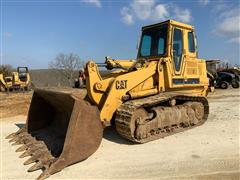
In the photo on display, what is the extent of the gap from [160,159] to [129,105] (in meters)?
1.40

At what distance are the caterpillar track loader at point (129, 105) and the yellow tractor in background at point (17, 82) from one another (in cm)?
1750

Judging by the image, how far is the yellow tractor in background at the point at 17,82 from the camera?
23781 millimetres

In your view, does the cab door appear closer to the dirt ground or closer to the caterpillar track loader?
the caterpillar track loader

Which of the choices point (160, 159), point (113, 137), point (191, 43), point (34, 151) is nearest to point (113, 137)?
point (113, 137)

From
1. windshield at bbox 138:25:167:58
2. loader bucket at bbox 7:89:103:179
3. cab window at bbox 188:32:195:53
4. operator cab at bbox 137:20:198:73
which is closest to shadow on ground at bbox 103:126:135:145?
loader bucket at bbox 7:89:103:179

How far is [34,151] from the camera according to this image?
5824 mm

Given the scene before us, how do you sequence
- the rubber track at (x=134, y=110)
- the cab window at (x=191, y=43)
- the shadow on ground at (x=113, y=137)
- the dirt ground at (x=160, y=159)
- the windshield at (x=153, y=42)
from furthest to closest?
the cab window at (x=191, y=43) → the windshield at (x=153, y=42) → the shadow on ground at (x=113, y=137) → the rubber track at (x=134, y=110) → the dirt ground at (x=160, y=159)

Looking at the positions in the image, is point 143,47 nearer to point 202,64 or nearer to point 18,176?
point 202,64

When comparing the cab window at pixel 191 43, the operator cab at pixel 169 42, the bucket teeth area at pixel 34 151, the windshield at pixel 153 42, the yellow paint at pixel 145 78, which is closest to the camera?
the bucket teeth area at pixel 34 151

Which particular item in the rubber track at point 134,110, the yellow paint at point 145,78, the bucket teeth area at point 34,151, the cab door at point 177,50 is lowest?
the bucket teeth area at point 34,151

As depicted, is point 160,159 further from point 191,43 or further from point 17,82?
point 17,82

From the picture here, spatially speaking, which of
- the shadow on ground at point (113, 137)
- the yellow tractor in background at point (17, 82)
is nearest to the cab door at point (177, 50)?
the shadow on ground at point (113, 137)

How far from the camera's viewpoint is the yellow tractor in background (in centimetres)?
2378

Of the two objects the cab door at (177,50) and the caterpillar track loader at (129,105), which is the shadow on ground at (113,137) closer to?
the caterpillar track loader at (129,105)
